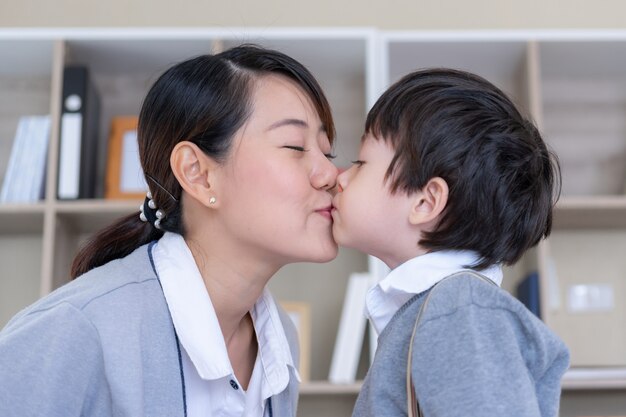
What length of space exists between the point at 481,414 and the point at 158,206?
756 millimetres

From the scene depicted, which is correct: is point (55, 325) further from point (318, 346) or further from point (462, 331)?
point (318, 346)

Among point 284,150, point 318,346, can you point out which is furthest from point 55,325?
point 318,346

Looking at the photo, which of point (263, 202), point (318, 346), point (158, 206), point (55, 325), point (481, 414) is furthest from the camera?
point (318, 346)

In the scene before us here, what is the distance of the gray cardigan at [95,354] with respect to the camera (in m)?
1.27

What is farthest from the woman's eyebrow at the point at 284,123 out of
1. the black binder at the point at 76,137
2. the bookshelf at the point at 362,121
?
the black binder at the point at 76,137

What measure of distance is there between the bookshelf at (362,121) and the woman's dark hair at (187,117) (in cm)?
90

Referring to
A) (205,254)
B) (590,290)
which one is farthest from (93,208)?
(590,290)

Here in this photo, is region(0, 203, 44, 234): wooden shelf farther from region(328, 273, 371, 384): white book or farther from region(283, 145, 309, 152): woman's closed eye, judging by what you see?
region(283, 145, 309, 152): woman's closed eye

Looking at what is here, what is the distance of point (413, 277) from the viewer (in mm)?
1315

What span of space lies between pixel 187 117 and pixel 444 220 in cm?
48

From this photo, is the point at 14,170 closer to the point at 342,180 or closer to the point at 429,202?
the point at 342,180

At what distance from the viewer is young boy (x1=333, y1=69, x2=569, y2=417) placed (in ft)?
3.86

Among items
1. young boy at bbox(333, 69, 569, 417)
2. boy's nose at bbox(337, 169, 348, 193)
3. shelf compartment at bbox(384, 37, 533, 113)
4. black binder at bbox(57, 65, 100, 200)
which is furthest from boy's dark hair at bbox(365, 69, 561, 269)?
black binder at bbox(57, 65, 100, 200)

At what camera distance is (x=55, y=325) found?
4.31 ft
